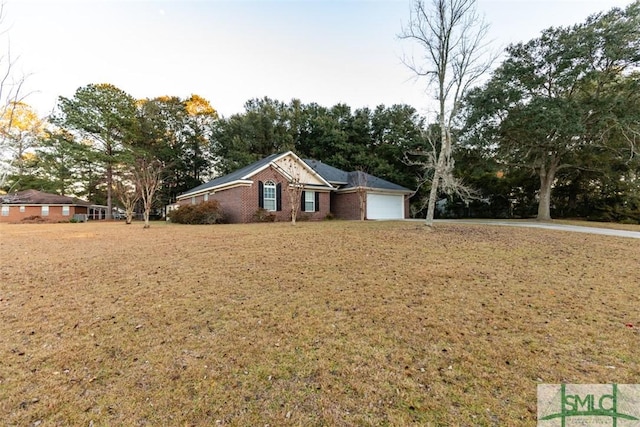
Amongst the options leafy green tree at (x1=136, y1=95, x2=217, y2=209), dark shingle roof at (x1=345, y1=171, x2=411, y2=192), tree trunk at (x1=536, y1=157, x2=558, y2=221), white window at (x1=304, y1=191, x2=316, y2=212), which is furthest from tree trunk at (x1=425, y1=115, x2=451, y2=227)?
leafy green tree at (x1=136, y1=95, x2=217, y2=209)

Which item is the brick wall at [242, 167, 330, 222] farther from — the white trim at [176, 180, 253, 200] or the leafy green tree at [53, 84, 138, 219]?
the leafy green tree at [53, 84, 138, 219]

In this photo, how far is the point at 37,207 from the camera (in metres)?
31.3

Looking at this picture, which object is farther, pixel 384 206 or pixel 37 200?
pixel 37 200

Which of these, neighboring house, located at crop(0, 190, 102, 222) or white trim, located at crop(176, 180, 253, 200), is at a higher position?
white trim, located at crop(176, 180, 253, 200)

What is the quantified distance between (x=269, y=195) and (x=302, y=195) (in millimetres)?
2426

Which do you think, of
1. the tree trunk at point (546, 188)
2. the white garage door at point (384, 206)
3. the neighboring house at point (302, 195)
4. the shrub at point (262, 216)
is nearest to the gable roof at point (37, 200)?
the neighboring house at point (302, 195)

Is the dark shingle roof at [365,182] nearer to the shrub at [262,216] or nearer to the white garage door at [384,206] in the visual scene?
the white garage door at [384,206]

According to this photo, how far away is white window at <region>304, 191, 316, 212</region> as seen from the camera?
21.0 metres

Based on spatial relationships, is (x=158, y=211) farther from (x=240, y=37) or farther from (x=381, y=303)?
(x=381, y=303)

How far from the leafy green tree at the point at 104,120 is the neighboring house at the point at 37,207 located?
14.0ft

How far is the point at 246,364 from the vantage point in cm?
302

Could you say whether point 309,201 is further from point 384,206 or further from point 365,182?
point 384,206

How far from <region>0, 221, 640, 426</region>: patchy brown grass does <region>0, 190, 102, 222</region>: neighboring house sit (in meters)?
32.9

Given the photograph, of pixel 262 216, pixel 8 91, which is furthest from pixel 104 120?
pixel 8 91
